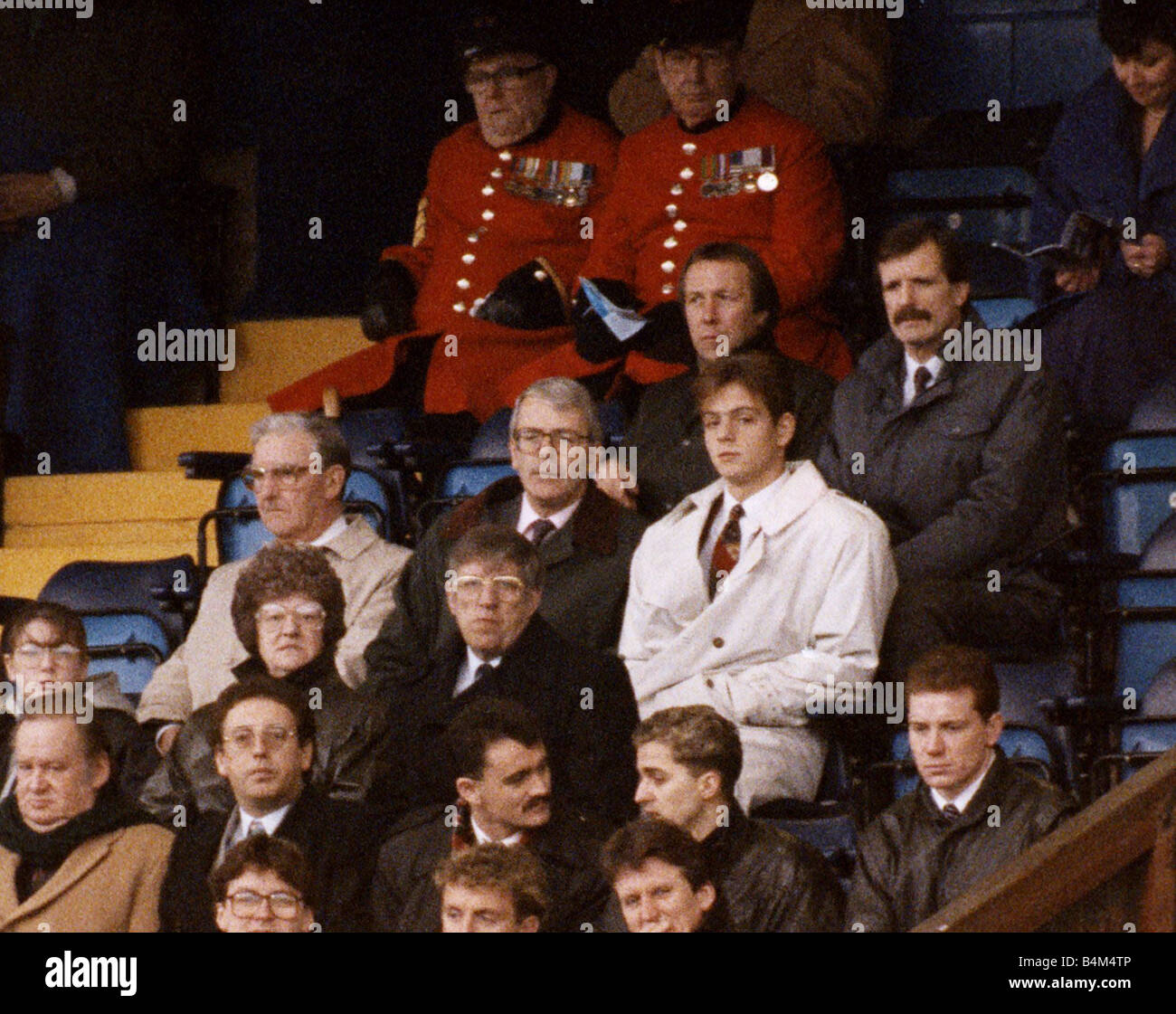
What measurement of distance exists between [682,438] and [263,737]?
3.90 ft

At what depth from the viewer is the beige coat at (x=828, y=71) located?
607 cm

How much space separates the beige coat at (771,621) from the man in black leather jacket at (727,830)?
241mm

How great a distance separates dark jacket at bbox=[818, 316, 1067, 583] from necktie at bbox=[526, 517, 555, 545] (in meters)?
0.52

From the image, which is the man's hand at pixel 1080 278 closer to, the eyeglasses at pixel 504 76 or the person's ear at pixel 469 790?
the eyeglasses at pixel 504 76

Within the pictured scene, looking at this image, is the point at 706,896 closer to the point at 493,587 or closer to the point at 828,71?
the point at 493,587

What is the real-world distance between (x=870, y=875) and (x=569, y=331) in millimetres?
2217

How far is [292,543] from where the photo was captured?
468 centimetres

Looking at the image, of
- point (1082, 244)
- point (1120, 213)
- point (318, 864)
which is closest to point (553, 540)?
point (318, 864)

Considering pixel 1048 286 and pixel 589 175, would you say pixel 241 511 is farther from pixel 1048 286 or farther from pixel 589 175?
pixel 1048 286

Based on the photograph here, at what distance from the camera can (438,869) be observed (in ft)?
12.4

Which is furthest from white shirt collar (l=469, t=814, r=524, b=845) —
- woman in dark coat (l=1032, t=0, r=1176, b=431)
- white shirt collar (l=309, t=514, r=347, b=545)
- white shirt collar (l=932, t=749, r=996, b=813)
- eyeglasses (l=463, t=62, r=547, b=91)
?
eyeglasses (l=463, t=62, r=547, b=91)

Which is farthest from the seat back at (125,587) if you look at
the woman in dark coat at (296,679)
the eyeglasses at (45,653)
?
the woman in dark coat at (296,679)

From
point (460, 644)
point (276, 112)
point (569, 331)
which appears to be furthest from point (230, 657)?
point (276, 112)

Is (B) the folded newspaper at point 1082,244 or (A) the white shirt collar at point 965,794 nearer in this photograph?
(A) the white shirt collar at point 965,794
